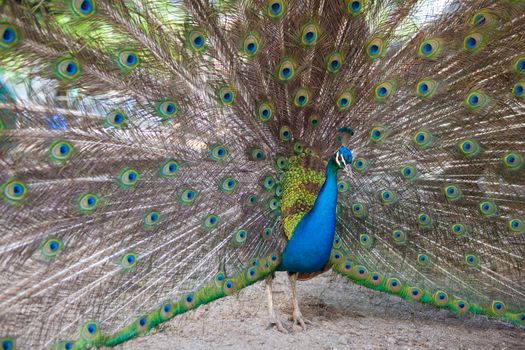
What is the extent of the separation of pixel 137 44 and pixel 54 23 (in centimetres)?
39

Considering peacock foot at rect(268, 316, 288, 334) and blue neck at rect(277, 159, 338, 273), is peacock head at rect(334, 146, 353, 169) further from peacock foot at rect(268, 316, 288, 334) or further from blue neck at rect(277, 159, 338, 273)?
peacock foot at rect(268, 316, 288, 334)

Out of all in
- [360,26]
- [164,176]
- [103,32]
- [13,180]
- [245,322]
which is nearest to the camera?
[13,180]

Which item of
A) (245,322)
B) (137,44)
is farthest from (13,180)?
(245,322)

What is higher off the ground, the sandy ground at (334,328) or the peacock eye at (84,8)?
the peacock eye at (84,8)

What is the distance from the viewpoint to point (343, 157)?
2.52m

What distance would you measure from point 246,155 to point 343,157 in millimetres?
620

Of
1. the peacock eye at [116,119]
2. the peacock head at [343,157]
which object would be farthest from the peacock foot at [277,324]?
the peacock eye at [116,119]

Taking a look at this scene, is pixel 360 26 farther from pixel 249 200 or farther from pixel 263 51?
pixel 249 200

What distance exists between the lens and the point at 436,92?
9.20 feet

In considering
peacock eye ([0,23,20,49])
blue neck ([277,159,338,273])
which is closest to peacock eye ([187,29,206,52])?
peacock eye ([0,23,20,49])

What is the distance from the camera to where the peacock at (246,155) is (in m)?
2.12

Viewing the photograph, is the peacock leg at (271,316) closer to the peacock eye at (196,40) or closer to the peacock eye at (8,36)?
the peacock eye at (196,40)

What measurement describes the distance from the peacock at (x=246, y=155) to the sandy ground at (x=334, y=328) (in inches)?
7.9

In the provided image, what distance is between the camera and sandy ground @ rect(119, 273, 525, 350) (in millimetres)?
2986
